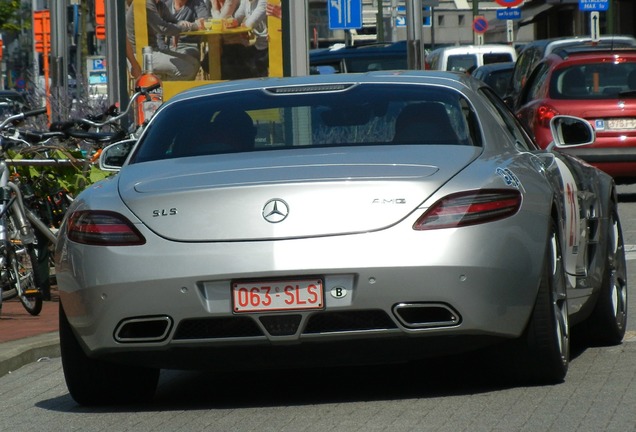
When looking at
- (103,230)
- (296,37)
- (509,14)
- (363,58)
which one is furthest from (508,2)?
(103,230)

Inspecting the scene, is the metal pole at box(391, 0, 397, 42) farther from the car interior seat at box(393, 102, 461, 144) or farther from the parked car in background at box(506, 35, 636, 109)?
the car interior seat at box(393, 102, 461, 144)

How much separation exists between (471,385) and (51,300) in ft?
16.4

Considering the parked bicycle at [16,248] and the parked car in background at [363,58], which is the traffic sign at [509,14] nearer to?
the parked car in background at [363,58]

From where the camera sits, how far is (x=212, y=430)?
5.93 m

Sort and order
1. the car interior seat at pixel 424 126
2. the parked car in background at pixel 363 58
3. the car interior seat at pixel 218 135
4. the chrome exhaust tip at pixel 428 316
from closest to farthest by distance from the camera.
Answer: the chrome exhaust tip at pixel 428 316 < the car interior seat at pixel 424 126 < the car interior seat at pixel 218 135 < the parked car in background at pixel 363 58

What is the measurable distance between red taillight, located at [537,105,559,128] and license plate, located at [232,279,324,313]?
12.5 m

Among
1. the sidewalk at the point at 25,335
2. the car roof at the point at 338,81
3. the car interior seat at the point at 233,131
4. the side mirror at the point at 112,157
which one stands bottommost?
the sidewalk at the point at 25,335

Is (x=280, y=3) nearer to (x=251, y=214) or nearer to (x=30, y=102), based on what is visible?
(x=30, y=102)

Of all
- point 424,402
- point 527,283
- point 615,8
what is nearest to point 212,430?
point 424,402

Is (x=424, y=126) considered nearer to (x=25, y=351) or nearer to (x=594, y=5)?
(x=25, y=351)

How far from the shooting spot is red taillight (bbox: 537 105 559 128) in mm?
18188

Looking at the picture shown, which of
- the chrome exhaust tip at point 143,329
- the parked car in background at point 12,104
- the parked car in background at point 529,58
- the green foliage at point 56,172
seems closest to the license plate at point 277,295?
the chrome exhaust tip at point 143,329

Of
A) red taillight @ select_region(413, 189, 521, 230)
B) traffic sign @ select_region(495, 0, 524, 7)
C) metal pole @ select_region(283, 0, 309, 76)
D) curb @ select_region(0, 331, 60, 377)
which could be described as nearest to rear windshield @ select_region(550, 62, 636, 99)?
metal pole @ select_region(283, 0, 309, 76)

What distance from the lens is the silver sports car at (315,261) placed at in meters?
5.93
